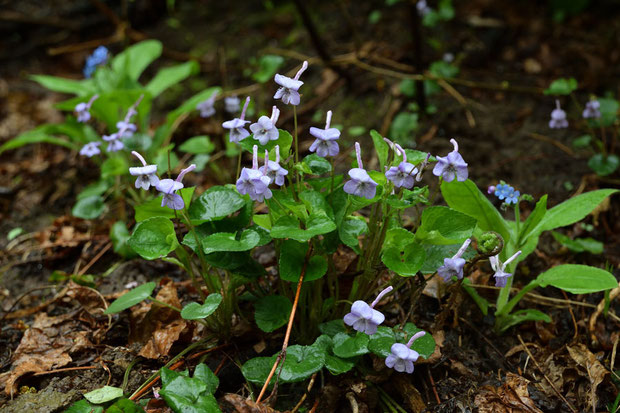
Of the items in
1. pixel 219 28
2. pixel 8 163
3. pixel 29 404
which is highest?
pixel 219 28

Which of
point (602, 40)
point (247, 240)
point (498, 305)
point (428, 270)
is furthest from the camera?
point (602, 40)

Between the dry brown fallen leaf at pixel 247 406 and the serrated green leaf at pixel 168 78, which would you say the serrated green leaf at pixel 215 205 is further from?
the serrated green leaf at pixel 168 78

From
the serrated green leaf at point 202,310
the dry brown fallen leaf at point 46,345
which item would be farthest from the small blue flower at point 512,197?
the dry brown fallen leaf at point 46,345

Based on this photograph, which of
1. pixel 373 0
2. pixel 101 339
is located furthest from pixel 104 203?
pixel 373 0

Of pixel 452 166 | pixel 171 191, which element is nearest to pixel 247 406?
pixel 171 191

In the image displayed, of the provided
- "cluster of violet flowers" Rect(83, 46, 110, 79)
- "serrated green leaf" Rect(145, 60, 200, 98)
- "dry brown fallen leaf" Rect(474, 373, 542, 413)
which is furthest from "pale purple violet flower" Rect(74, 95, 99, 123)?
"dry brown fallen leaf" Rect(474, 373, 542, 413)

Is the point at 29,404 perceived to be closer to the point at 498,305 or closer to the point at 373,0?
the point at 498,305
